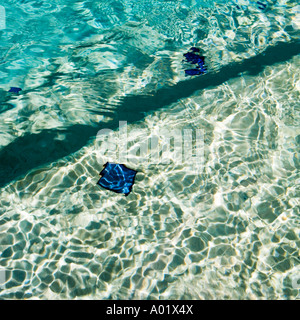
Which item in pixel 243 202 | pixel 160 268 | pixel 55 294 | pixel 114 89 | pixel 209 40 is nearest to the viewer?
pixel 55 294

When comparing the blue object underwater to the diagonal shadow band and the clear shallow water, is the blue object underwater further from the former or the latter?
the diagonal shadow band

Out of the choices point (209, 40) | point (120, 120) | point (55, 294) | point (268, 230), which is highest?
point (209, 40)

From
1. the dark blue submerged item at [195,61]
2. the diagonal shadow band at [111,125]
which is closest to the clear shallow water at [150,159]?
the diagonal shadow band at [111,125]

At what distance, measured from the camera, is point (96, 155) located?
4176mm

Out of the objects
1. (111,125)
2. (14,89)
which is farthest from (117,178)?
(14,89)

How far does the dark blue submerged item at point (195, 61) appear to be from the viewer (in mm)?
5325

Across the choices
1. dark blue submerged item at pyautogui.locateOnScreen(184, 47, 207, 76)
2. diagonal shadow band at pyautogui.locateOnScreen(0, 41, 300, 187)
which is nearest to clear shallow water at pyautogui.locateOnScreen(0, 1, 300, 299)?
diagonal shadow band at pyautogui.locateOnScreen(0, 41, 300, 187)

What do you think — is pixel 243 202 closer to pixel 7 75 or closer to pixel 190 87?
pixel 190 87

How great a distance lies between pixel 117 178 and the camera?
3.93 m

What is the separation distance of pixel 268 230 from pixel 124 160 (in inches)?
75.7

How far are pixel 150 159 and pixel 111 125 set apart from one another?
0.84m

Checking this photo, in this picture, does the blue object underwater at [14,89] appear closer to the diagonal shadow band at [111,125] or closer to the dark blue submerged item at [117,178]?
the diagonal shadow band at [111,125]

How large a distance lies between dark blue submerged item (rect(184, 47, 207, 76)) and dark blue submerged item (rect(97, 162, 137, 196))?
2.20 m
